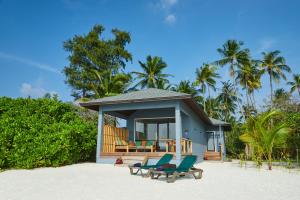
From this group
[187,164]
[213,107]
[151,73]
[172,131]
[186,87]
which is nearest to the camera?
[187,164]

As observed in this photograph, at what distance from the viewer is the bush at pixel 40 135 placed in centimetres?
1097

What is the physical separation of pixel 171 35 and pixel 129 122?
8592 millimetres

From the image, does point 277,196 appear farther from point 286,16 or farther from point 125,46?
point 125,46

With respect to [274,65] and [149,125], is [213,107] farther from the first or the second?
[149,125]

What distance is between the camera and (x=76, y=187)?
6875 millimetres

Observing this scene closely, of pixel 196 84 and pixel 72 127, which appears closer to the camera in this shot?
pixel 72 127

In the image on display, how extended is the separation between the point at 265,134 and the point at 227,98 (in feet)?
103

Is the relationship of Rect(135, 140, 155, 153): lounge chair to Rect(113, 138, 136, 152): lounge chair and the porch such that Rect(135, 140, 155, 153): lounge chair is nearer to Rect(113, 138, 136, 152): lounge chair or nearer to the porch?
the porch

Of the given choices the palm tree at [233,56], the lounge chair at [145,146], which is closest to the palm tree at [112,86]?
the lounge chair at [145,146]

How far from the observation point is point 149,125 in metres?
18.3

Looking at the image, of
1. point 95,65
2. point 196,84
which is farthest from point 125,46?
point 196,84


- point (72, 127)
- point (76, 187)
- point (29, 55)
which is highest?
point (29, 55)

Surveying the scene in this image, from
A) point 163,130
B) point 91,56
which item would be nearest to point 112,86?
point 91,56

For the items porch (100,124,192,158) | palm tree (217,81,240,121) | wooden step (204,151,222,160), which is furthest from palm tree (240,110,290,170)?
palm tree (217,81,240,121)
